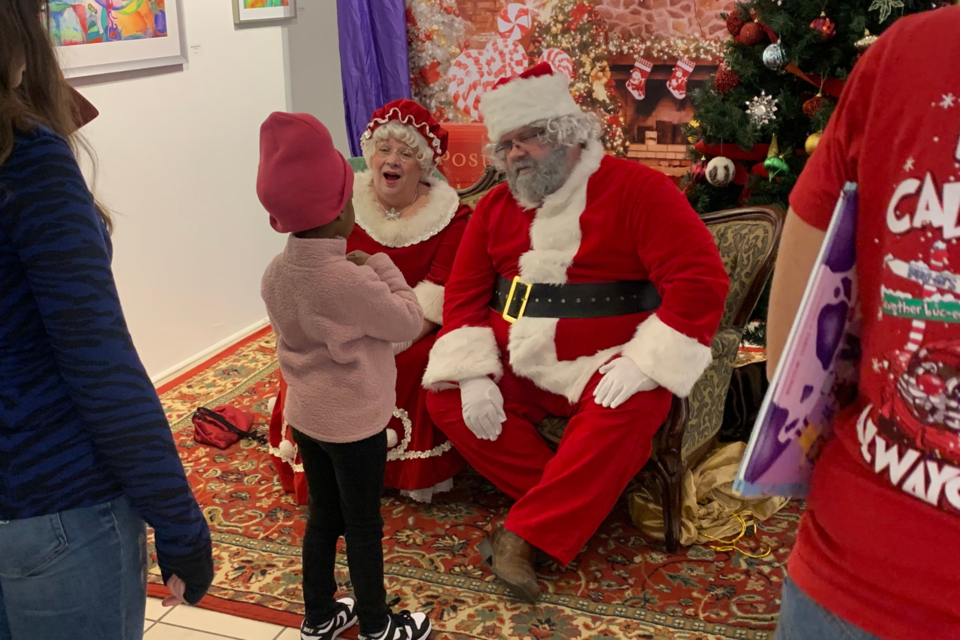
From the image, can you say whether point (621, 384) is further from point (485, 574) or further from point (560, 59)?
point (560, 59)

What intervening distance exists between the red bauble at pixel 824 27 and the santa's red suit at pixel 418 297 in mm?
1355

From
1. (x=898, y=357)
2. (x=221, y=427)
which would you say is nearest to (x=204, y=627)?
(x=221, y=427)

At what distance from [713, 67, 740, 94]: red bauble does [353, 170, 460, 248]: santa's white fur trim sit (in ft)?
3.74

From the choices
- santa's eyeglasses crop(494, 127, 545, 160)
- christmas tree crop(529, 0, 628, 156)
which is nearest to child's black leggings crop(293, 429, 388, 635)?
santa's eyeglasses crop(494, 127, 545, 160)

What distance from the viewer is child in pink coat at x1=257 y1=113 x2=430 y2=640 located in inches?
62.9

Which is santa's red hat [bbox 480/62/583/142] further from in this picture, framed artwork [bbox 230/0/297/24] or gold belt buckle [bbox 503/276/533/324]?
framed artwork [bbox 230/0/297/24]

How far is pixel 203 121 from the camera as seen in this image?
13.1ft

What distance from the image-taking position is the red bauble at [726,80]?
10.2 ft

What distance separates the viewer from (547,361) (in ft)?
8.07

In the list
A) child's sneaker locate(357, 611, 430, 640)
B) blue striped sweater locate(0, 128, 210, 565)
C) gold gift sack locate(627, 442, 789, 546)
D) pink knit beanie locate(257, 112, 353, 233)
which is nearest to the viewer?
blue striped sweater locate(0, 128, 210, 565)

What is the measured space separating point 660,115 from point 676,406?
7.31 feet

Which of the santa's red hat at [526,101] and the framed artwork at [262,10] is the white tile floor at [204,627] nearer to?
the santa's red hat at [526,101]

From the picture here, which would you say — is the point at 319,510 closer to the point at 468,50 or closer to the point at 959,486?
the point at 959,486

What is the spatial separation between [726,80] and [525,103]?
106 cm
